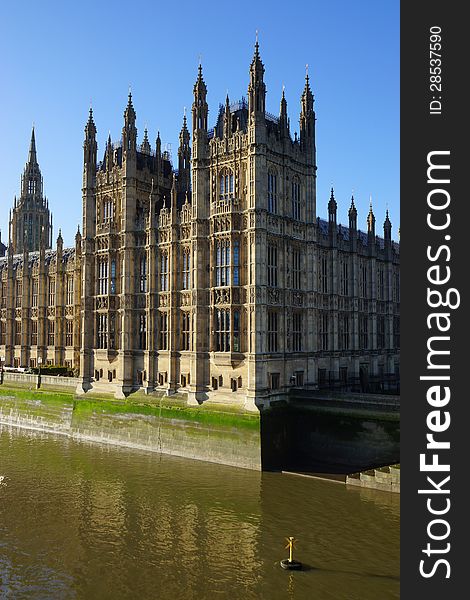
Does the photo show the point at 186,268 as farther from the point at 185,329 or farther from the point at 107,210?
the point at 107,210

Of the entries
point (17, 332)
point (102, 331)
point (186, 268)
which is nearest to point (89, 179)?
point (102, 331)

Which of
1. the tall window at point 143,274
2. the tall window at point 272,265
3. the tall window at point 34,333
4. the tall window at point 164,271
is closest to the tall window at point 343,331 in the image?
the tall window at point 272,265

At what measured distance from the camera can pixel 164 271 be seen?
6116 cm

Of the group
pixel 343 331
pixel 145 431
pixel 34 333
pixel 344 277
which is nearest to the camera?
pixel 145 431

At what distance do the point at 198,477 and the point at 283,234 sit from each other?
23720 millimetres

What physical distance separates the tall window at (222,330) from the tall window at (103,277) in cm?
1878

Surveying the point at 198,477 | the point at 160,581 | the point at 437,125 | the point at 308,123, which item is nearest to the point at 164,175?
the point at 308,123

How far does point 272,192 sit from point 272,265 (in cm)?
695

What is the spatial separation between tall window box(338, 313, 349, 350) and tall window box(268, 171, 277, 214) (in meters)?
18.3

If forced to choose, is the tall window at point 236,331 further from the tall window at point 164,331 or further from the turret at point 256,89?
the turret at point 256,89

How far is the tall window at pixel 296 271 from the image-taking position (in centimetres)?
5681

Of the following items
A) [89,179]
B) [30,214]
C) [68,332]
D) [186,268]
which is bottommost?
[68,332]

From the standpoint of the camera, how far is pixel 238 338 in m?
52.5

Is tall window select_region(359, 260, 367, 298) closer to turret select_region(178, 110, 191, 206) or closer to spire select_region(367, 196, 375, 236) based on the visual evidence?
spire select_region(367, 196, 375, 236)
